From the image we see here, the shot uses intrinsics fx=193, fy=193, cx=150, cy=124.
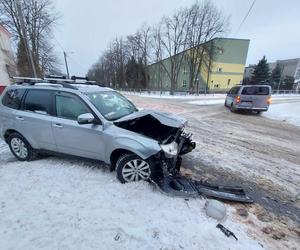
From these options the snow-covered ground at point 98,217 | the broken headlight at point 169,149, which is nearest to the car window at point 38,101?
the snow-covered ground at point 98,217

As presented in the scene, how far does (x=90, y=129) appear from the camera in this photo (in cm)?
371

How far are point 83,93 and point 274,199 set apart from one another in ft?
13.6

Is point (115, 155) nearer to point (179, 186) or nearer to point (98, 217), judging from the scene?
point (98, 217)

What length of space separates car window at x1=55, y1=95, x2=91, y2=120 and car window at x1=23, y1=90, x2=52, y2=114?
0.25 m

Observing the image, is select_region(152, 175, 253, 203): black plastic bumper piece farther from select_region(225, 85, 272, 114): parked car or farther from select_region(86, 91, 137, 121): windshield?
select_region(225, 85, 272, 114): parked car

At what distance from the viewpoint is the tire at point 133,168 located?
345 cm

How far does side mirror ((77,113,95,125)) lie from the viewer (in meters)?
3.54

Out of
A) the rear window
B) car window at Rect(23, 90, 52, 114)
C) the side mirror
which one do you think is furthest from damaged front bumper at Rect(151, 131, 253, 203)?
the rear window

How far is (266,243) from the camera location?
2.50 meters

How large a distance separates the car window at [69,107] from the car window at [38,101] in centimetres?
25

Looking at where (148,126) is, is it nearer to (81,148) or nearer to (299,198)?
(81,148)

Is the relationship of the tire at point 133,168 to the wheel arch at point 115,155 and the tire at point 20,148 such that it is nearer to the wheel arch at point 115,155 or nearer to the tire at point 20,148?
the wheel arch at point 115,155

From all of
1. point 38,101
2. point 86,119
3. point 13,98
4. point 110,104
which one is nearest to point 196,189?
point 86,119

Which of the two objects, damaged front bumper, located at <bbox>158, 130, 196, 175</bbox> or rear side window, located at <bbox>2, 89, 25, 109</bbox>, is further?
rear side window, located at <bbox>2, 89, 25, 109</bbox>
